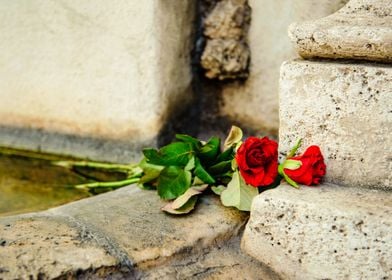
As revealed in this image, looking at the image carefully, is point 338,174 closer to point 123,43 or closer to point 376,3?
point 376,3

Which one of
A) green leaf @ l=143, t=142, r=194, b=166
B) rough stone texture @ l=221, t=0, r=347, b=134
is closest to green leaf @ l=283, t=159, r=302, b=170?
green leaf @ l=143, t=142, r=194, b=166

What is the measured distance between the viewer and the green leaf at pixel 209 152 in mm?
1394

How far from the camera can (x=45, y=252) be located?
102cm

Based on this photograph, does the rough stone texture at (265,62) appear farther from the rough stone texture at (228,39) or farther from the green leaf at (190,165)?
the green leaf at (190,165)

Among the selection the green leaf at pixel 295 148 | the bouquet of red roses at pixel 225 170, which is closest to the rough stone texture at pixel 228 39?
the bouquet of red roses at pixel 225 170

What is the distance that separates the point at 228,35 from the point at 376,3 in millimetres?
777

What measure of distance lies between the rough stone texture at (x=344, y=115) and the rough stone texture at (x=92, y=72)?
0.72m

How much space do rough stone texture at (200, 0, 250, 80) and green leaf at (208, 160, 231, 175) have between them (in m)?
0.61

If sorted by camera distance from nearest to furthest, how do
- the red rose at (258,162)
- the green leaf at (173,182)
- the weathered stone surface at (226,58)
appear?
the red rose at (258,162)
the green leaf at (173,182)
the weathered stone surface at (226,58)

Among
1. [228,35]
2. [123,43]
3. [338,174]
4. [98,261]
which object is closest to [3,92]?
[123,43]

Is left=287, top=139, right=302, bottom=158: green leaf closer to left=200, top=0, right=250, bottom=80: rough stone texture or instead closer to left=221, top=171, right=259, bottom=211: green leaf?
left=221, top=171, right=259, bottom=211: green leaf

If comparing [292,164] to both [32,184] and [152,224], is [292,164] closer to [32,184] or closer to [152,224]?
[152,224]

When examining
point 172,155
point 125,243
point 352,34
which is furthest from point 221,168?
point 352,34

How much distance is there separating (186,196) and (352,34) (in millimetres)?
519
